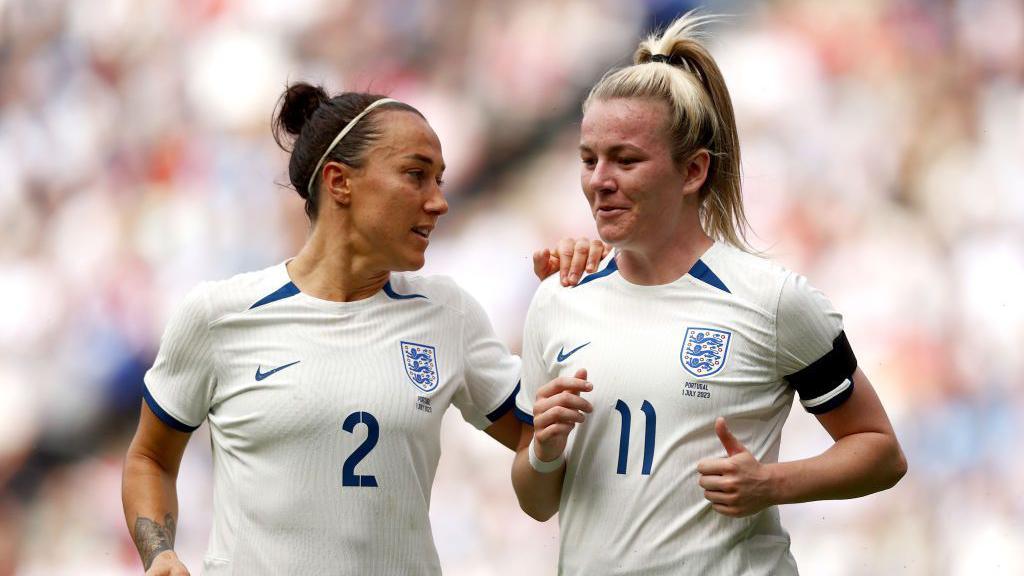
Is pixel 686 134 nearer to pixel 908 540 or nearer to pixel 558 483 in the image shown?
pixel 558 483

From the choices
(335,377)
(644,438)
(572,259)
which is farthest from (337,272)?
(644,438)

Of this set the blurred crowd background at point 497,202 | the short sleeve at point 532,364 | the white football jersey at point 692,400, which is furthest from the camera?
the blurred crowd background at point 497,202

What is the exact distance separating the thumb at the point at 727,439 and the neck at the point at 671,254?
0.32 meters

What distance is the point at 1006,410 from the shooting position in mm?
3592

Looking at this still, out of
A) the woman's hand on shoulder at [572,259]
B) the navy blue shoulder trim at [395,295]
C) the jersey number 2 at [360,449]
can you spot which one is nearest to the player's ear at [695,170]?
the woman's hand on shoulder at [572,259]

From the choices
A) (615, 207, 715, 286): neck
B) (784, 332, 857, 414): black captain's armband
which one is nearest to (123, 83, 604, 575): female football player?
(615, 207, 715, 286): neck

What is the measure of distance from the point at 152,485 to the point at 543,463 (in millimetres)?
769

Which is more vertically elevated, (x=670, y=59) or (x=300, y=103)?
(x=670, y=59)

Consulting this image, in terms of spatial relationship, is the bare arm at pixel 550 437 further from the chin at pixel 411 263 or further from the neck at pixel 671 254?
the chin at pixel 411 263

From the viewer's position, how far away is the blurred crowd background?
364 cm

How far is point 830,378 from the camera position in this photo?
219cm

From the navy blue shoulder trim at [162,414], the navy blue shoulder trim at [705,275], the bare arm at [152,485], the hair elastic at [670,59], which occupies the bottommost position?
the bare arm at [152,485]

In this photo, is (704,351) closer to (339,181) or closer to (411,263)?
(411,263)

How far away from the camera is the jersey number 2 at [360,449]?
231 cm
